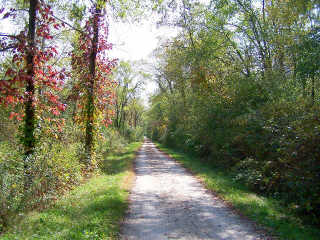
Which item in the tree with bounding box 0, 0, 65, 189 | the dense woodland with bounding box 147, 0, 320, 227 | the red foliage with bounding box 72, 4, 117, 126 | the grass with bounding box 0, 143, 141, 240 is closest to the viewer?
the grass with bounding box 0, 143, 141, 240

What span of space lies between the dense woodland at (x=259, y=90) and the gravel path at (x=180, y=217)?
161cm

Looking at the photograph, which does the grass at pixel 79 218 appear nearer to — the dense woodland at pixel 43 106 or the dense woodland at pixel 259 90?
the dense woodland at pixel 43 106

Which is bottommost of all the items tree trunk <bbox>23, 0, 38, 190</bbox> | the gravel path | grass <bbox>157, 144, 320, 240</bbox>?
the gravel path

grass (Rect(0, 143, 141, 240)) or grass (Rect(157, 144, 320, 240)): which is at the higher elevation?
grass (Rect(157, 144, 320, 240))

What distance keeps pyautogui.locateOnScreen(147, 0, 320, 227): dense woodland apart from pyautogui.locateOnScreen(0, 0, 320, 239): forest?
6cm

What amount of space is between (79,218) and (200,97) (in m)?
13.7

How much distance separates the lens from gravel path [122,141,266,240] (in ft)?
19.9

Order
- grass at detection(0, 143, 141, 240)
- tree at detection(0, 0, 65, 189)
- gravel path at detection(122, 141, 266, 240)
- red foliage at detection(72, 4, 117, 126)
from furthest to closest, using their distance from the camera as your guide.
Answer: red foliage at detection(72, 4, 117, 126), tree at detection(0, 0, 65, 189), gravel path at detection(122, 141, 266, 240), grass at detection(0, 143, 141, 240)

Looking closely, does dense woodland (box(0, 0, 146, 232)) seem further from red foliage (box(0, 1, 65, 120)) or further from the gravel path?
the gravel path

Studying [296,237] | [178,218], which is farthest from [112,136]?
[296,237]

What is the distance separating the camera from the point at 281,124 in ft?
30.9

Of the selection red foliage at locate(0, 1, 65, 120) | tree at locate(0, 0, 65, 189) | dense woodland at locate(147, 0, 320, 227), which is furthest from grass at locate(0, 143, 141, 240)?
dense woodland at locate(147, 0, 320, 227)

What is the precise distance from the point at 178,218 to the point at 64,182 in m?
4.46

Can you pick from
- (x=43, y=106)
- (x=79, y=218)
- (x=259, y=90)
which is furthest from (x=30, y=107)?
(x=259, y=90)
